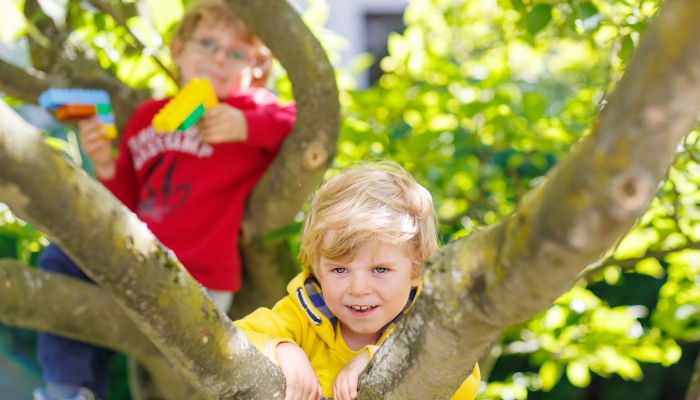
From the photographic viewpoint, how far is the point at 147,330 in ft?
3.10

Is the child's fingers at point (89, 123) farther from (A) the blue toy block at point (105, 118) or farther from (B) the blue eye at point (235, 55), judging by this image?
(B) the blue eye at point (235, 55)

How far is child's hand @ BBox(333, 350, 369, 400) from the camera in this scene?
113cm

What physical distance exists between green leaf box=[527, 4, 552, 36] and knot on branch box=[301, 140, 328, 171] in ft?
1.88

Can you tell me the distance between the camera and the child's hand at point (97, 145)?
6.64 ft

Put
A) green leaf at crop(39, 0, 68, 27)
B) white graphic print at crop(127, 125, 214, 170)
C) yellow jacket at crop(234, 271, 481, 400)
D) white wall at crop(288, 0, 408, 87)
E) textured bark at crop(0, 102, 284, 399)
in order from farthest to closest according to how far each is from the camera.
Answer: white wall at crop(288, 0, 408, 87) < green leaf at crop(39, 0, 68, 27) < white graphic print at crop(127, 125, 214, 170) < yellow jacket at crop(234, 271, 481, 400) < textured bark at crop(0, 102, 284, 399)

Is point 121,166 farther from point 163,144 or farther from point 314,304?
point 314,304

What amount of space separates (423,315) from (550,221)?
26cm

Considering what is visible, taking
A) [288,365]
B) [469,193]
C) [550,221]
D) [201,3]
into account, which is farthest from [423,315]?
[469,193]

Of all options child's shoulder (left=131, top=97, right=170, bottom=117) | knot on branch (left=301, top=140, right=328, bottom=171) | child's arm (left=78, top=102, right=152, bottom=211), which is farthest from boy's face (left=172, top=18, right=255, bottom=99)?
knot on branch (left=301, top=140, right=328, bottom=171)

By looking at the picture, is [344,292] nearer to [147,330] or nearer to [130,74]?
[147,330]

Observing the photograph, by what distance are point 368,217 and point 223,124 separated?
82 centimetres

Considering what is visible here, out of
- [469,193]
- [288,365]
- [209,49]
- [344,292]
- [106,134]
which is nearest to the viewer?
[288,365]

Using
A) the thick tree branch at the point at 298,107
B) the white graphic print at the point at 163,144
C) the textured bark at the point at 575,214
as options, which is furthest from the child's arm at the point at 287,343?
the white graphic print at the point at 163,144

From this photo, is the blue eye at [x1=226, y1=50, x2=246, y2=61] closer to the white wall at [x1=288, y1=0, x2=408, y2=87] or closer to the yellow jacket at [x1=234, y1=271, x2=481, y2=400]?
the yellow jacket at [x1=234, y1=271, x2=481, y2=400]
